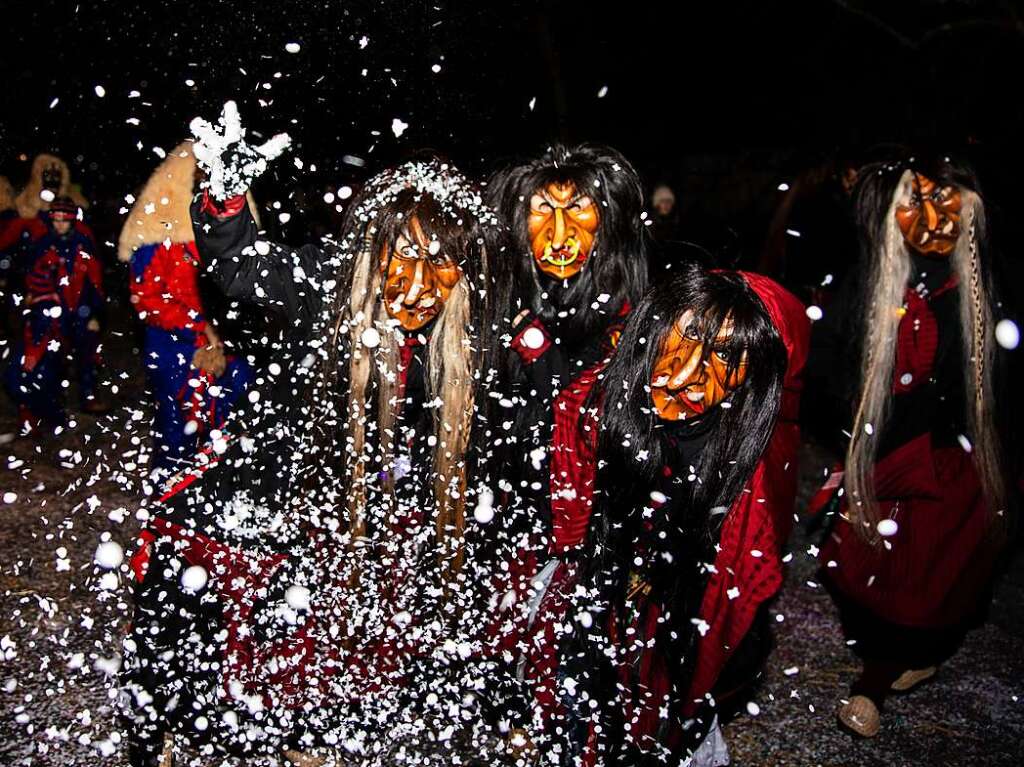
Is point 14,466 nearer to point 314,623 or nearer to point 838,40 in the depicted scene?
point 314,623

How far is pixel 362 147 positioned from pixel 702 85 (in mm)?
15119

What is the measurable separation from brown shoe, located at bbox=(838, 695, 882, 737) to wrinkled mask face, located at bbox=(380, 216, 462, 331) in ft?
7.91

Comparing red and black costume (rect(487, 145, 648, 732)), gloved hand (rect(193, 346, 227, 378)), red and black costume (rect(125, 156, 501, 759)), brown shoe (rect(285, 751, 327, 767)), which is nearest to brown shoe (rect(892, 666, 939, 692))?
red and black costume (rect(487, 145, 648, 732))

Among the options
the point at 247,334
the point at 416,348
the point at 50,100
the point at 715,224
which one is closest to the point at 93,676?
the point at 247,334

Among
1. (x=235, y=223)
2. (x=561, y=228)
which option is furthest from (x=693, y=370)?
(x=235, y=223)

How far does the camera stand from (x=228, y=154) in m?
2.48

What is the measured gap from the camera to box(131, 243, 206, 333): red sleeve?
4.05 metres

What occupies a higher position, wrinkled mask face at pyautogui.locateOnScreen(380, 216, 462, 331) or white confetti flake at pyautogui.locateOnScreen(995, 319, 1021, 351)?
wrinkled mask face at pyautogui.locateOnScreen(380, 216, 462, 331)

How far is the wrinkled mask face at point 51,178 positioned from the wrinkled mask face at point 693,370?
4.95m

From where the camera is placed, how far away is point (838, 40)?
14.7 meters

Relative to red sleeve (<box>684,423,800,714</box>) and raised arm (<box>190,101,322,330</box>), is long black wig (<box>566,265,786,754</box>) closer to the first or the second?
red sleeve (<box>684,423,800,714</box>)

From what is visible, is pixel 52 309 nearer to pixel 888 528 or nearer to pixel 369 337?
pixel 369 337

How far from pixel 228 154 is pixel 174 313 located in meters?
1.88

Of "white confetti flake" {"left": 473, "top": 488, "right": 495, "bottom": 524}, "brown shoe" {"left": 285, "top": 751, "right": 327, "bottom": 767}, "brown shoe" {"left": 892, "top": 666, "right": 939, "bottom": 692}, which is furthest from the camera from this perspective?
"brown shoe" {"left": 892, "top": 666, "right": 939, "bottom": 692}
